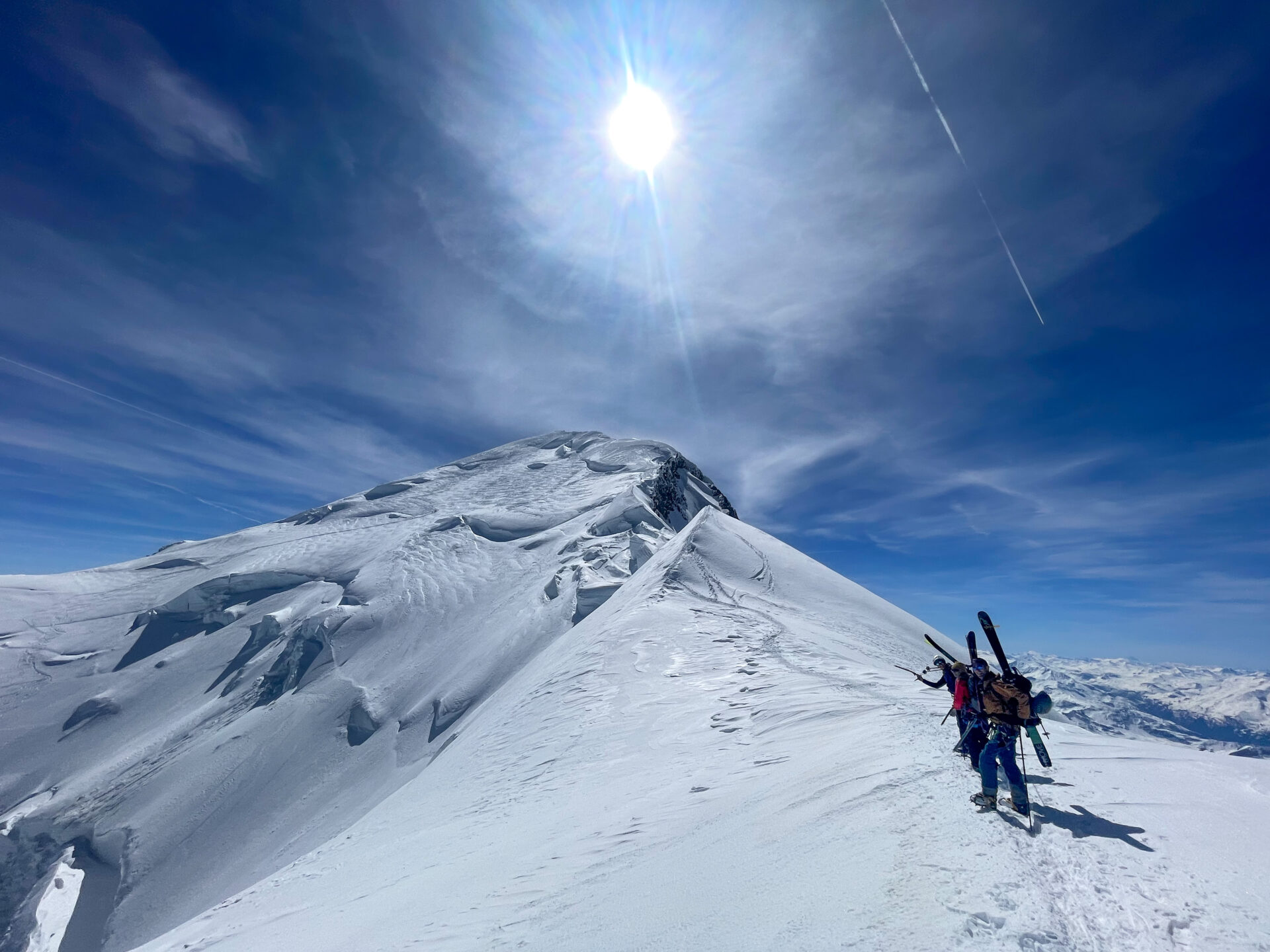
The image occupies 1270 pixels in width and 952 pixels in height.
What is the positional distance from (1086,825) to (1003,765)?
Answer: 2.61ft

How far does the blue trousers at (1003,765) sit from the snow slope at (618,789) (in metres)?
0.39

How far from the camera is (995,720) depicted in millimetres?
6586

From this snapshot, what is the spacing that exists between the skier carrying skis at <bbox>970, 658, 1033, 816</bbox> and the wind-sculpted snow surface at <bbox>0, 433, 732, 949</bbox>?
92.5ft

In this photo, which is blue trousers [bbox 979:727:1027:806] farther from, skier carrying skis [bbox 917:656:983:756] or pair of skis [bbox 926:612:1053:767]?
skier carrying skis [bbox 917:656:983:756]

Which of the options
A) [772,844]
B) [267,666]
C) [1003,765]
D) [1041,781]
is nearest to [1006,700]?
[1003,765]

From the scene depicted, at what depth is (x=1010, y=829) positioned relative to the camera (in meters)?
5.54

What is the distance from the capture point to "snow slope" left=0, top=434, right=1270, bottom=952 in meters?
4.72

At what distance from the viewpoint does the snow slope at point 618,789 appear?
15.5 ft

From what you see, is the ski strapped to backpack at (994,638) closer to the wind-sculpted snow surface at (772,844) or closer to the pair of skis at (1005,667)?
the pair of skis at (1005,667)

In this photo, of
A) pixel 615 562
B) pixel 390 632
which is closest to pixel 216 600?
pixel 390 632

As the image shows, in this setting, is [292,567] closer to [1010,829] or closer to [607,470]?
[607,470]

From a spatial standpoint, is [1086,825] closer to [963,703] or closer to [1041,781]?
[1041,781]

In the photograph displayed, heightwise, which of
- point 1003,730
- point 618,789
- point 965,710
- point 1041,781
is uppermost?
point 965,710

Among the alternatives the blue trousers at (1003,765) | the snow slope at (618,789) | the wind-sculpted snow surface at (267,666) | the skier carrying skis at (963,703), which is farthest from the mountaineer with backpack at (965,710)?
the wind-sculpted snow surface at (267,666)
